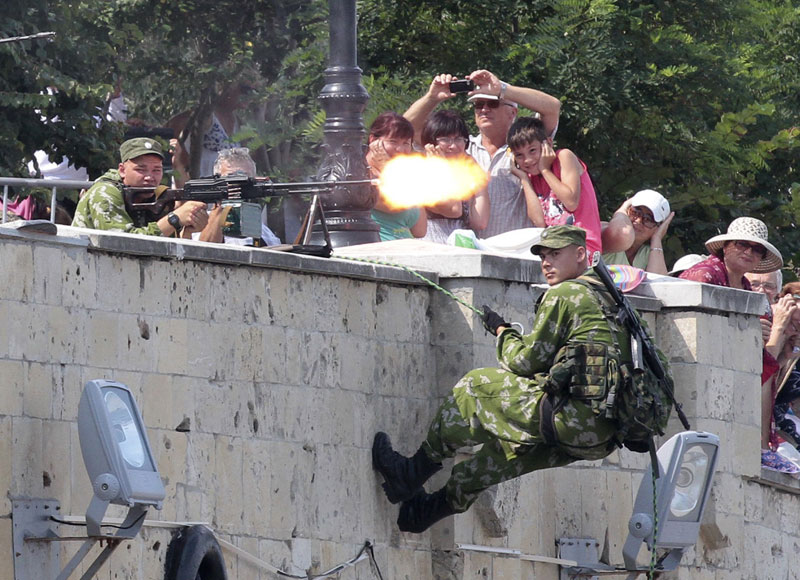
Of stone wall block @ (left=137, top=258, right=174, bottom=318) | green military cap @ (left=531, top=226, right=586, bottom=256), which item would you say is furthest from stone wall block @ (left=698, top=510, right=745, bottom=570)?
stone wall block @ (left=137, top=258, right=174, bottom=318)

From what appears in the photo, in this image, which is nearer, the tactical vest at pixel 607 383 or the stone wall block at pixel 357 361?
the tactical vest at pixel 607 383

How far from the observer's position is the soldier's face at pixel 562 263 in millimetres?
10359

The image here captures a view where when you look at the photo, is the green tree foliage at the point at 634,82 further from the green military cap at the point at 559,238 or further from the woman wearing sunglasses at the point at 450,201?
the green military cap at the point at 559,238

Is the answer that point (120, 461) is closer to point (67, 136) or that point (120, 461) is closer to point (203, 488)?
point (203, 488)

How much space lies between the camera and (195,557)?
379 inches

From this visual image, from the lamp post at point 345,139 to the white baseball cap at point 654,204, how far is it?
1.89 m

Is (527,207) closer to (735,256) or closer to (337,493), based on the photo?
(735,256)

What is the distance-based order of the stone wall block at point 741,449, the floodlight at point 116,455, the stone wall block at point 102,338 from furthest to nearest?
the stone wall block at point 741,449
the stone wall block at point 102,338
the floodlight at point 116,455

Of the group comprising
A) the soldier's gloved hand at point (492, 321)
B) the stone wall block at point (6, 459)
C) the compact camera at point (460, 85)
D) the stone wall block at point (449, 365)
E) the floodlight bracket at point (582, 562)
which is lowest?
the floodlight bracket at point (582, 562)

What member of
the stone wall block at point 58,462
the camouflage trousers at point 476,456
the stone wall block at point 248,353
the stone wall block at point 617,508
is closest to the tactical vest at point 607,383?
the camouflage trousers at point 476,456

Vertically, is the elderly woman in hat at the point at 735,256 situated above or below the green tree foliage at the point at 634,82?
below

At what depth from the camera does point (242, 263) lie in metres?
10.2

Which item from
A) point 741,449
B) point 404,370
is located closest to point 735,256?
point 741,449

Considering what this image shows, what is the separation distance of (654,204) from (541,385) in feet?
9.92
